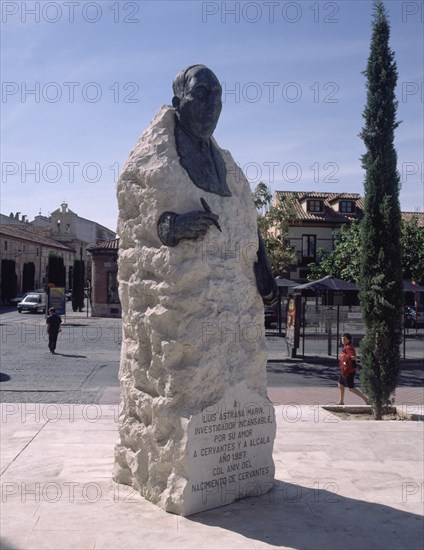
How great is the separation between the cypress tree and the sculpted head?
4892 millimetres

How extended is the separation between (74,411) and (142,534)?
511 cm

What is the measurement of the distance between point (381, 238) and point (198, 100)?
5257mm

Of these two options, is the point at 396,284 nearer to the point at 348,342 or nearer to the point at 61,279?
the point at 348,342

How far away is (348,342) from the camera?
1076 cm

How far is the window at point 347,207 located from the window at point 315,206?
4.30 feet

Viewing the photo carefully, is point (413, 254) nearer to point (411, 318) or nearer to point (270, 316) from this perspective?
point (411, 318)

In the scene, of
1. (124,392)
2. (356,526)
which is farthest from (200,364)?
(356,526)

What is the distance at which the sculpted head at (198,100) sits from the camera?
5.32m

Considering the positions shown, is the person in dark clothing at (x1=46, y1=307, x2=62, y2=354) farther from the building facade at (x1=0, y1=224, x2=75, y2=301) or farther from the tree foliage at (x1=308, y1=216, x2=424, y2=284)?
the building facade at (x1=0, y1=224, x2=75, y2=301)

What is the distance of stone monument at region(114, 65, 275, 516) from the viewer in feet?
16.6

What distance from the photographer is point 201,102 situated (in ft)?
17.5

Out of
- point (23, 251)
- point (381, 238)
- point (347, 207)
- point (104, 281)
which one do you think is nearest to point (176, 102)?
point (381, 238)

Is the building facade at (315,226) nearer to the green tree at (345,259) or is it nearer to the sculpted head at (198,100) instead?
the green tree at (345,259)

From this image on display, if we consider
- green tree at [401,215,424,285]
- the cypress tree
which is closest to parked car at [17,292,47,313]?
green tree at [401,215,424,285]
